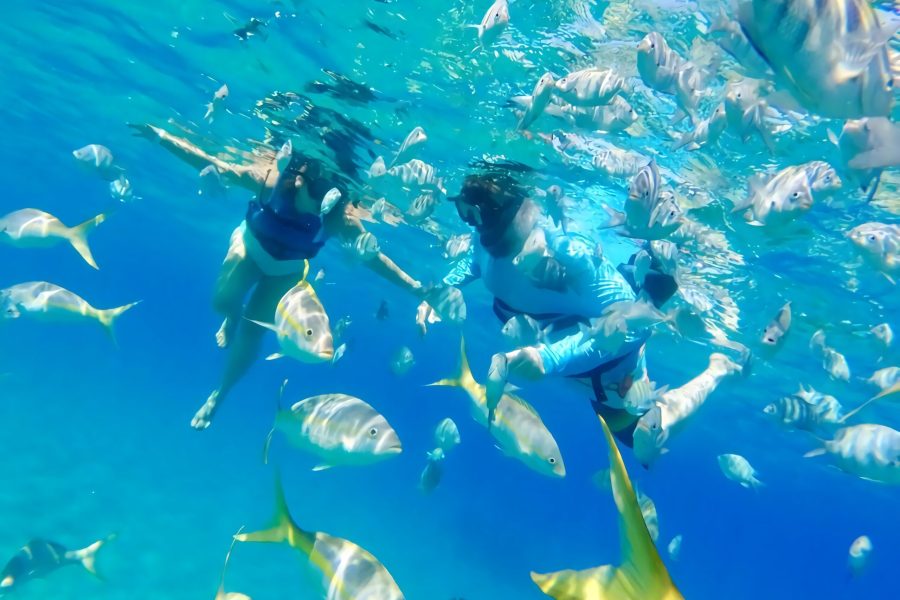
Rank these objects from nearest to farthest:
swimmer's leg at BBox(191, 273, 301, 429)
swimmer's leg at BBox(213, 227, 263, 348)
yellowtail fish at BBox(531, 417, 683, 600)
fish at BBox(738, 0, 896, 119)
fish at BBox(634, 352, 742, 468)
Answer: yellowtail fish at BBox(531, 417, 683, 600)
fish at BBox(738, 0, 896, 119)
fish at BBox(634, 352, 742, 468)
swimmer's leg at BBox(191, 273, 301, 429)
swimmer's leg at BBox(213, 227, 263, 348)

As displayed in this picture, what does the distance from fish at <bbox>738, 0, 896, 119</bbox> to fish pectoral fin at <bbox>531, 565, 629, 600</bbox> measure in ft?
8.78

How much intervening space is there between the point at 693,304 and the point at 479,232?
15717 mm

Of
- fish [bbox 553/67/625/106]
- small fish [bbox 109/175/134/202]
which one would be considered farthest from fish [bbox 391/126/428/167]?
small fish [bbox 109/175/134/202]

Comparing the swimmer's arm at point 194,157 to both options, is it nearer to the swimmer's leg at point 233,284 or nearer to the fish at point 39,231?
the swimmer's leg at point 233,284

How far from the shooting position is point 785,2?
2.72 metres

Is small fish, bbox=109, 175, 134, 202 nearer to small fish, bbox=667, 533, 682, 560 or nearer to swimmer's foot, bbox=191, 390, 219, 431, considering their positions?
swimmer's foot, bbox=191, 390, 219, 431

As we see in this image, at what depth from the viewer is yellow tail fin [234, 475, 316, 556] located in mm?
4156

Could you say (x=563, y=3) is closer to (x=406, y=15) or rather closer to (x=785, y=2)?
(x=406, y=15)

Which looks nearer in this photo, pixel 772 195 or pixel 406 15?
pixel 772 195

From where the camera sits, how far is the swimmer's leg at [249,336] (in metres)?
8.52

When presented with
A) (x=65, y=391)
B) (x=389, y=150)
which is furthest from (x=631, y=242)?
(x=65, y=391)

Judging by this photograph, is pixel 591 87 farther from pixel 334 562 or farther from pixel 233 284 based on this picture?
pixel 233 284

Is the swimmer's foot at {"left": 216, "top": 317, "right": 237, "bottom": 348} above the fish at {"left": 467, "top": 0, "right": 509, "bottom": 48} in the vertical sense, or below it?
below

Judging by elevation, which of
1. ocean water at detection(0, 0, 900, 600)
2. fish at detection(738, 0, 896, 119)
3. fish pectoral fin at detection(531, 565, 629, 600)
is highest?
fish at detection(738, 0, 896, 119)
